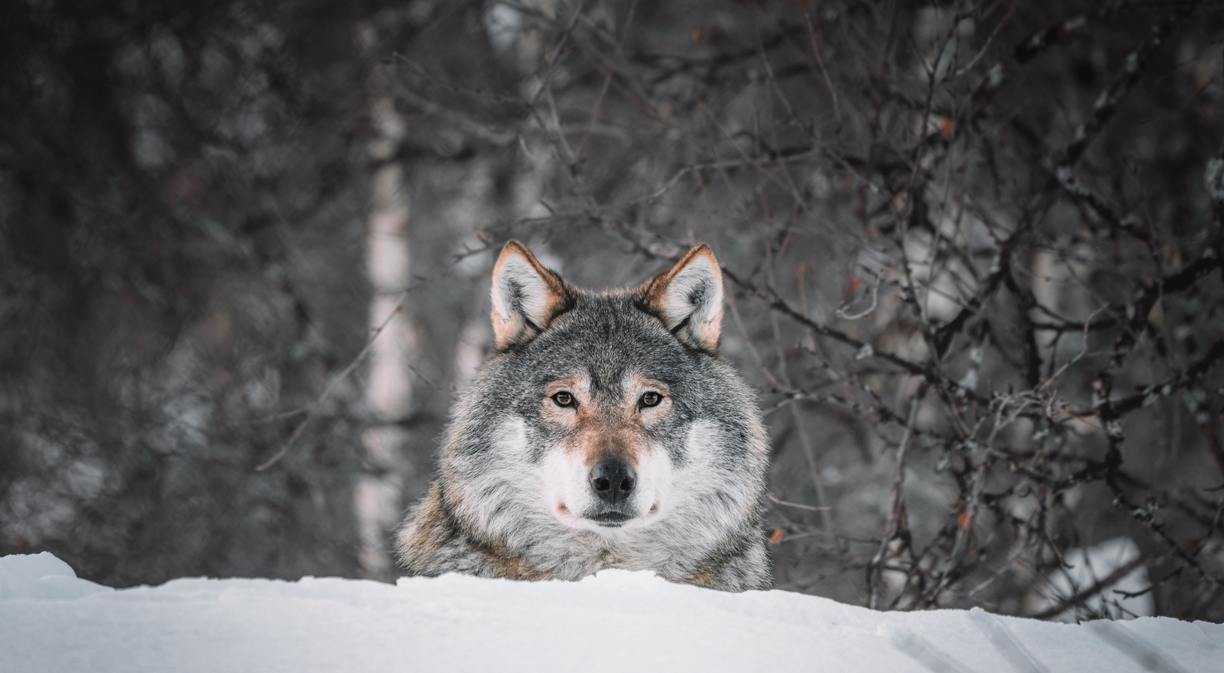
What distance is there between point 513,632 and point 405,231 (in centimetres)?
958

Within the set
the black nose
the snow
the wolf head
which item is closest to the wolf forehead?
the wolf head

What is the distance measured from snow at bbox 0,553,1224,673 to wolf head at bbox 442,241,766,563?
75 cm

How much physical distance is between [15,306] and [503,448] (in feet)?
27.1

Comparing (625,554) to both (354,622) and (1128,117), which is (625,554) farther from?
(1128,117)

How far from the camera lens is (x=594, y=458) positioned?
364 centimetres

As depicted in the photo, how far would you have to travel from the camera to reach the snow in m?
2.42

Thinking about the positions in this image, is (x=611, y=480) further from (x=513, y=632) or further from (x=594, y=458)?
(x=513, y=632)

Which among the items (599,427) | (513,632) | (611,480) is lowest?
(513,632)

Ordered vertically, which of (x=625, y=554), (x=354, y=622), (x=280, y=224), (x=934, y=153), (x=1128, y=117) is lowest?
(x=354, y=622)

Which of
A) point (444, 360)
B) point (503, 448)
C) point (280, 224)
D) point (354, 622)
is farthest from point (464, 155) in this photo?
point (354, 622)

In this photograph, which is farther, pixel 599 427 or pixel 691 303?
pixel 691 303

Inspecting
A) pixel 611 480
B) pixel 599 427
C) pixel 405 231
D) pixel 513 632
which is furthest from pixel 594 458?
pixel 405 231

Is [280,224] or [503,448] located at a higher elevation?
[280,224]

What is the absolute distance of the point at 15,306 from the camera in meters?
10.1
